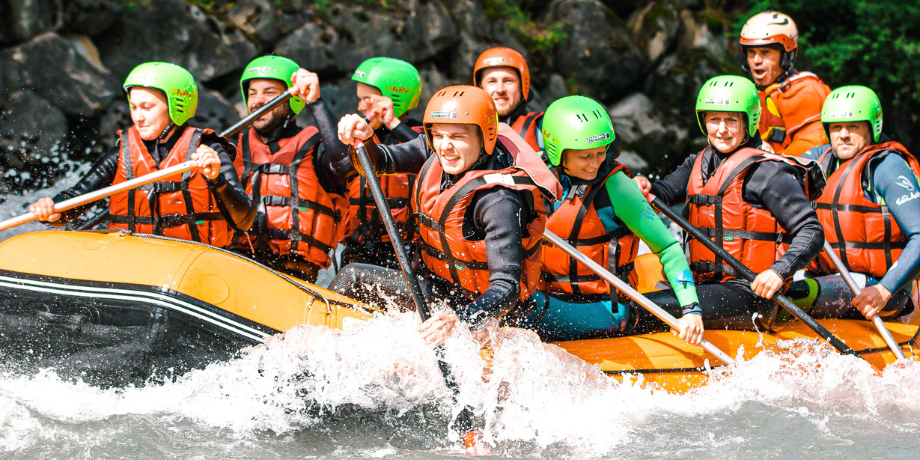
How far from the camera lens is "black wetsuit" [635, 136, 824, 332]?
12.8 ft

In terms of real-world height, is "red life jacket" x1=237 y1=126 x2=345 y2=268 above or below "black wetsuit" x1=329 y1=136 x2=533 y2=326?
above

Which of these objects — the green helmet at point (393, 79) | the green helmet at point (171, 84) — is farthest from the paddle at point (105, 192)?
the green helmet at point (393, 79)

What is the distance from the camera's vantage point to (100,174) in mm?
4230

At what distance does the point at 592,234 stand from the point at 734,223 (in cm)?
94

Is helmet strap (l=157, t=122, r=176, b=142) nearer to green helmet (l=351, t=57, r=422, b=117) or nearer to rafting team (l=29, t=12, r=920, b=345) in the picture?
rafting team (l=29, t=12, r=920, b=345)

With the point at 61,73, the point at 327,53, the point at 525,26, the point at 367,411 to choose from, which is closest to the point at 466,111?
the point at 367,411

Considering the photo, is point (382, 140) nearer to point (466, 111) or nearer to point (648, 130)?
point (466, 111)

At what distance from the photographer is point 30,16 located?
326 inches

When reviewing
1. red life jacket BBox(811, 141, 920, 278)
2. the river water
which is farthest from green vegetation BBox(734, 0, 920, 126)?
the river water

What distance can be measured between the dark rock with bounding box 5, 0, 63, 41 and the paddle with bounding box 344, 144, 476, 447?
21.5 ft

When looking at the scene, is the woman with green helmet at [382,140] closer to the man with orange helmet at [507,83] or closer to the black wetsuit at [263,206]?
the black wetsuit at [263,206]

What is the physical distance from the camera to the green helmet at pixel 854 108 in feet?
15.4

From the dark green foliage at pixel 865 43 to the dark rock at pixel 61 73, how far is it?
31.4ft

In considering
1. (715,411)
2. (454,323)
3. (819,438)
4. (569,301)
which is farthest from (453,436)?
(819,438)
